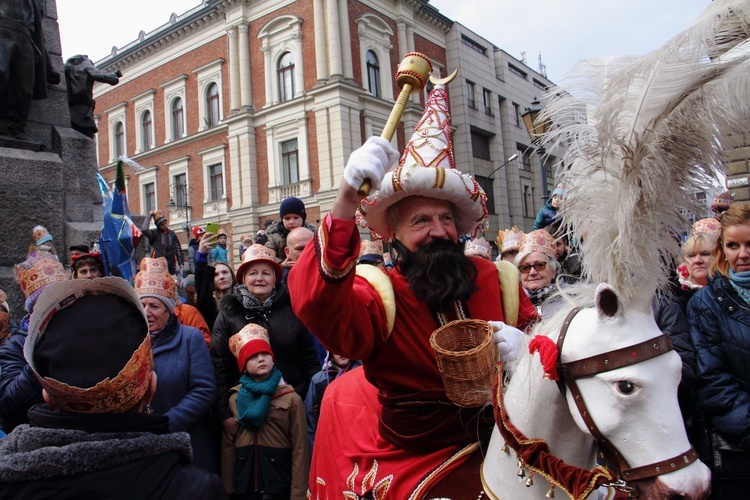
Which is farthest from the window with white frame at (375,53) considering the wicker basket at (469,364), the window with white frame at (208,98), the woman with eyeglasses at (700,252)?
the wicker basket at (469,364)

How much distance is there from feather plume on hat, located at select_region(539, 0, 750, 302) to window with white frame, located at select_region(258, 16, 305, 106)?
81.8 ft

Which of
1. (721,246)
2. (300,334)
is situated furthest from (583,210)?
(300,334)

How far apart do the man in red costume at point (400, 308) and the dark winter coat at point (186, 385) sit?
0.98m

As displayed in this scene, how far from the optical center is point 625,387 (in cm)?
155

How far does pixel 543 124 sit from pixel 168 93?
107ft

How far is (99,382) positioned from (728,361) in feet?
10.9

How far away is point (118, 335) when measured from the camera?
1.72 metres

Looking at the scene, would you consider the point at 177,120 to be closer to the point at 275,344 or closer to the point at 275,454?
the point at 275,344

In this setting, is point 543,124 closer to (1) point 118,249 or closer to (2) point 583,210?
(2) point 583,210

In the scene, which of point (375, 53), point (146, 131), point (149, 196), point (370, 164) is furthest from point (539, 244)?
point (146, 131)

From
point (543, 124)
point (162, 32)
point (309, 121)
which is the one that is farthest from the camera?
point (162, 32)

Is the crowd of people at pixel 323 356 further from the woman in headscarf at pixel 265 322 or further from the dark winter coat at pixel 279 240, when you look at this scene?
the dark winter coat at pixel 279 240

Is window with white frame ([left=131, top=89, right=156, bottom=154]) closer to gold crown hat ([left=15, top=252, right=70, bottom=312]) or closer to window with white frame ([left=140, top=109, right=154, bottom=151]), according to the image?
window with white frame ([left=140, top=109, right=154, bottom=151])

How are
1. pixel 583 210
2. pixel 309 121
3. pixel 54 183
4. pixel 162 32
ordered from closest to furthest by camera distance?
pixel 583 210
pixel 54 183
pixel 309 121
pixel 162 32
